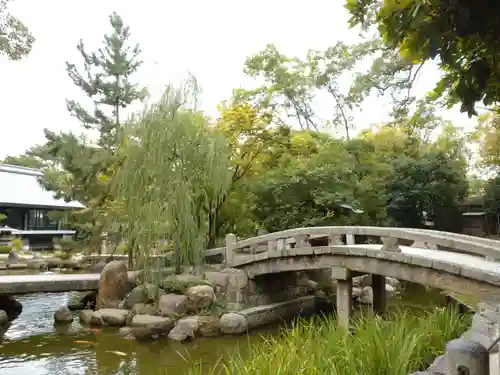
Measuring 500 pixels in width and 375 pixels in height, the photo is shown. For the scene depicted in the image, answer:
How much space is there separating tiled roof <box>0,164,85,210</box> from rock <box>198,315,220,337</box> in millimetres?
16428

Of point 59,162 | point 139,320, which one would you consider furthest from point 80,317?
point 59,162

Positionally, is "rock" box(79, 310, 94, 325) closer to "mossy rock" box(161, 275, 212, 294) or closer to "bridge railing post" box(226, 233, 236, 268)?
"mossy rock" box(161, 275, 212, 294)

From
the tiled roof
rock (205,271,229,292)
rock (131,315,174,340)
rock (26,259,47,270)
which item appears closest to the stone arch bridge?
rock (205,271,229,292)

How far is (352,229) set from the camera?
8906 millimetres

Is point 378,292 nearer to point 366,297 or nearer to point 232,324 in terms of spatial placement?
point 366,297

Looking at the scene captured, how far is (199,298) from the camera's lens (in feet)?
32.8

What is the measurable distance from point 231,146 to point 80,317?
593 centimetres

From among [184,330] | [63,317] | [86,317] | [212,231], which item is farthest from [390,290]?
[63,317]

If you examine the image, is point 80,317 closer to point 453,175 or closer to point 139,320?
point 139,320

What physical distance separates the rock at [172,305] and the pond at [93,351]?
0.79 metres

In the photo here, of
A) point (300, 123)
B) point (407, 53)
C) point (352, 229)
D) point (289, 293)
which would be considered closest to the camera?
point (407, 53)

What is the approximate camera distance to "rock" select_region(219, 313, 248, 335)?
31.2 feet

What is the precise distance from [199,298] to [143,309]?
45.4 inches

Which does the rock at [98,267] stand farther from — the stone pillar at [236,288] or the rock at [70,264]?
the stone pillar at [236,288]
